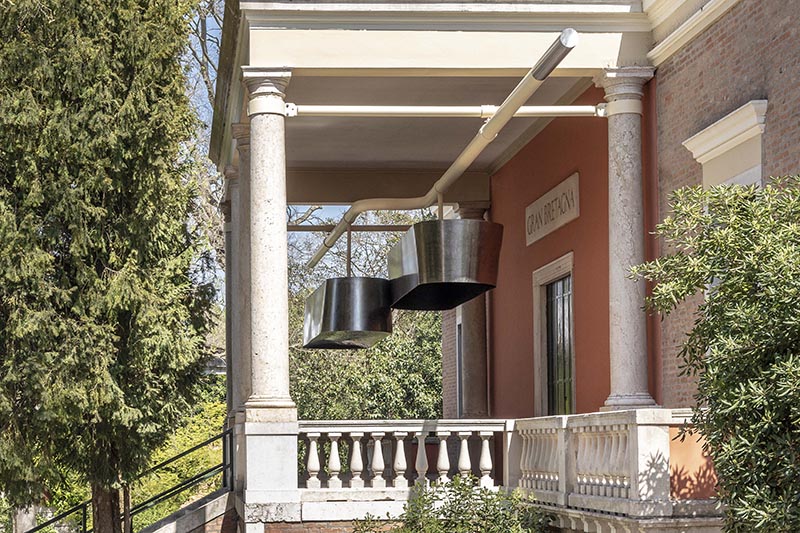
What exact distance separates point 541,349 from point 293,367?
1616cm

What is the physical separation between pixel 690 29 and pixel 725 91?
87 cm

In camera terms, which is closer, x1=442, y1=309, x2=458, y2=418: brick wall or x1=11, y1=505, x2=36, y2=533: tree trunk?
x1=11, y1=505, x2=36, y2=533: tree trunk

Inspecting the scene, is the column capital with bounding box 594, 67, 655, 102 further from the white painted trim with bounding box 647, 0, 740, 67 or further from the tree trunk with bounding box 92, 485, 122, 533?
the tree trunk with bounding box 92, 485, 122, 533

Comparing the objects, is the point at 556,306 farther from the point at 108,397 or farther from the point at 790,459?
the point at 790,459

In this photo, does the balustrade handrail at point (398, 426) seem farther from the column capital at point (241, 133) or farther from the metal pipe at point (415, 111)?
the column capital at point (241, 133)

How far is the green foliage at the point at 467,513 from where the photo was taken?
11.1 m

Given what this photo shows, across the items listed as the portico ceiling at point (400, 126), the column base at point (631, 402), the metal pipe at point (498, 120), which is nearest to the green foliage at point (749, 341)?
the metal pipe at point (498, 120)

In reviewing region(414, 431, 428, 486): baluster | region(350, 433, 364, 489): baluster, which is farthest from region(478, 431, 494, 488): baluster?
region(350, 433, 364, 489): baluster

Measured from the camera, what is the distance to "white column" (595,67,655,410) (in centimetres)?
1212

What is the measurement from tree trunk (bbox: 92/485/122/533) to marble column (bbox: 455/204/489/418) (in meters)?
6.49

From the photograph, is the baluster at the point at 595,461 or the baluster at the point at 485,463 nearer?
the baluster at the point at 595,461

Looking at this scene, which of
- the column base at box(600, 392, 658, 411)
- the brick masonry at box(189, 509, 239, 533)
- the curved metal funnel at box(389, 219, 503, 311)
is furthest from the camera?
the brick masonry at box(189, 509, 239, 533)

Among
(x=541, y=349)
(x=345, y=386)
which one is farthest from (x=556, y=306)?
(x=345, y=386)

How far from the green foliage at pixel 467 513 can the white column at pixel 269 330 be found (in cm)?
85
